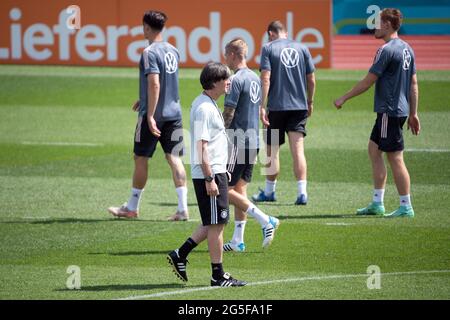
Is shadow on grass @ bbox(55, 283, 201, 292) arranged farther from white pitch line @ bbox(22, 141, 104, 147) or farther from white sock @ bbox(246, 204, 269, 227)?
white pitch line @ bbox(22, 141, 104, 147)

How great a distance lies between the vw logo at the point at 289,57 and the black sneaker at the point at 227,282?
18.0 feet

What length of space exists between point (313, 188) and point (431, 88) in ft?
35.6

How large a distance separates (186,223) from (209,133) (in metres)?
3.70

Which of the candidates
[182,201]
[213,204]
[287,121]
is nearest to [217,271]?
[213,204]

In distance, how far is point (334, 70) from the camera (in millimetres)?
29984

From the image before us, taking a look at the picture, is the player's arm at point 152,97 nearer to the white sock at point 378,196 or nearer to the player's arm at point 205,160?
the white sock at point 378,196

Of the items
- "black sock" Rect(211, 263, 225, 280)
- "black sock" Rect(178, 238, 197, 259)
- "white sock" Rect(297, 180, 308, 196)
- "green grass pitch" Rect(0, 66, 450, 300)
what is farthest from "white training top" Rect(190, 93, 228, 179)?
"white sock" Rect(297, 180, 308, 196)

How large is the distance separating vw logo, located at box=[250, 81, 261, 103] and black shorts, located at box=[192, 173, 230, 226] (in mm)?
1930

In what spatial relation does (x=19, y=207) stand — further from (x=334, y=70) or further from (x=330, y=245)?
(x=334, y=70)

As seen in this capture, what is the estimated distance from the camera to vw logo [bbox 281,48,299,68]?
15.2 m

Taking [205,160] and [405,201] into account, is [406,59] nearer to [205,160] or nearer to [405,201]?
[405,201]

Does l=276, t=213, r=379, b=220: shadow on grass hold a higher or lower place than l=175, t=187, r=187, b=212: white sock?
lower

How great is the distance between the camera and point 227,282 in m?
10.3

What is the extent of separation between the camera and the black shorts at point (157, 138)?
1400 cm
